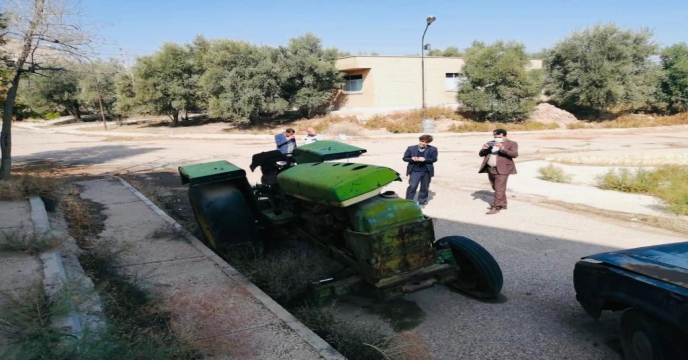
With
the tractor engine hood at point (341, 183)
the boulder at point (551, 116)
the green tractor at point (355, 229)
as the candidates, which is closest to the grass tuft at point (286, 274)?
the green tractor at point (355, 229)

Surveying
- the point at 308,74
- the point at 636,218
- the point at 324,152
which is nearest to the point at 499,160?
the point at 636,218

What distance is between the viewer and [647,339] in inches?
112

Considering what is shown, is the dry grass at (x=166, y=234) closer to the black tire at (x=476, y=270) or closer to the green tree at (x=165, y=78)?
the black tire at (x=476, y=270)

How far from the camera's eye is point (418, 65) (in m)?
32.4

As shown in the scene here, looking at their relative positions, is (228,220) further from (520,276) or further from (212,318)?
(520,276)

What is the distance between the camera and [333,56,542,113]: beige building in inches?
1220

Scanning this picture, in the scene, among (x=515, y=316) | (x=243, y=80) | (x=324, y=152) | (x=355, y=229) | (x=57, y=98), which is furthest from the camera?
(x=57, y=98)

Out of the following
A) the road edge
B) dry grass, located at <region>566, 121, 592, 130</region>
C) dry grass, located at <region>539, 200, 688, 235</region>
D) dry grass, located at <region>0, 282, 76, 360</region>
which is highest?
dry grass, located at <region>0, 282, 76, 360</region>

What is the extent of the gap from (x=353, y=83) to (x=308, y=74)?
430 centimetres

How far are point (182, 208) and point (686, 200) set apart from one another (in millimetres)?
8605

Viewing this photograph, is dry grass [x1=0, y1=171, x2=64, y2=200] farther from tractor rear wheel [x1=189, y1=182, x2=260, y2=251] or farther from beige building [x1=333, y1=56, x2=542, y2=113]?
beige building [x1=333, y1=56, x2=542, y2=113]

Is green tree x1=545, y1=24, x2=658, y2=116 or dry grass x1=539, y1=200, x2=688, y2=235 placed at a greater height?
green tree x1=545, y1=24, x2=658, y2=116

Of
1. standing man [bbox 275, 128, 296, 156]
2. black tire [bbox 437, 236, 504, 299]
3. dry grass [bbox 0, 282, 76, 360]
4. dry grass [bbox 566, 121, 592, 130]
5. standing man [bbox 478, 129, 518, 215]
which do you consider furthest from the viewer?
dry grass [bbox 566, 121, 592, 130]

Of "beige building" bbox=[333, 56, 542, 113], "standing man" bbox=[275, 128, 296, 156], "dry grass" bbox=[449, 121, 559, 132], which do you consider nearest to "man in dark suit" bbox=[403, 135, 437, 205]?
"standing man" bbox=[275, 128, 296, 156]
